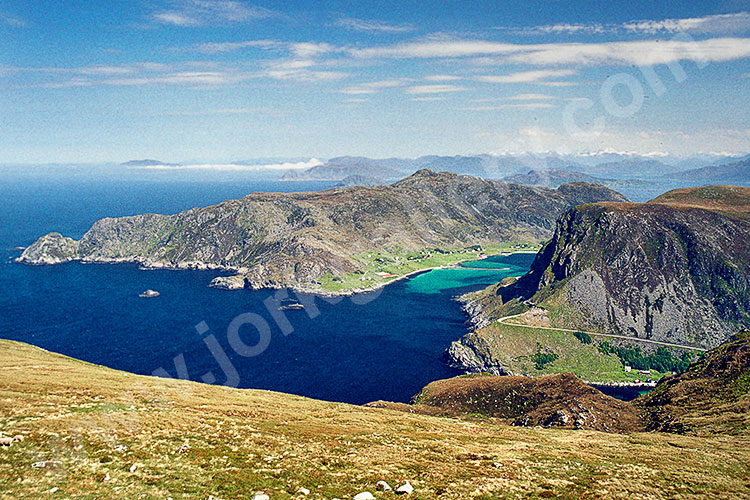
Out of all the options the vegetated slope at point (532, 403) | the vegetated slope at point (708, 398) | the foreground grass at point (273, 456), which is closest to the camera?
the foreground grass at point (273, 456)

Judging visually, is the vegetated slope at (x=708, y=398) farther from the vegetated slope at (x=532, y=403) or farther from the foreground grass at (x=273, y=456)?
the foreground grass at (x=273, y=456)

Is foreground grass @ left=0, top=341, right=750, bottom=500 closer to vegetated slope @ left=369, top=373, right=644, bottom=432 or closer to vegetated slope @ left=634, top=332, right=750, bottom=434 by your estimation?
vegetated slope @ left=634, top=332, right=750, bottom=434

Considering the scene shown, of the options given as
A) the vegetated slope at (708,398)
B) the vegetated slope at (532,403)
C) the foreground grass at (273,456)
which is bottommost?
the vegetated slope at (532,403)

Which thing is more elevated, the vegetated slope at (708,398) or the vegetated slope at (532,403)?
the vegetated slope at (708,398)

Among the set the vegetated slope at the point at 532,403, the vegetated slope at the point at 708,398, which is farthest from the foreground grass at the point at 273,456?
the vegetated slope at the point at 532,403

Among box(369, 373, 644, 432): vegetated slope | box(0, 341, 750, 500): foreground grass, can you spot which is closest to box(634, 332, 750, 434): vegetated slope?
box(369, 373, 644, 432): vegetated slope
